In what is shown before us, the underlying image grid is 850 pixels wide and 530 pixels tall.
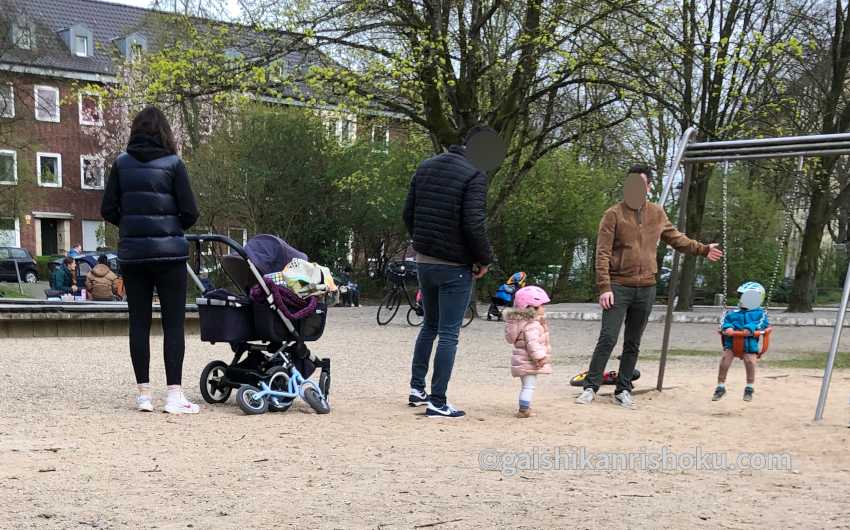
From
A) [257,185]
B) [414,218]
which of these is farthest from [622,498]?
[257,185]

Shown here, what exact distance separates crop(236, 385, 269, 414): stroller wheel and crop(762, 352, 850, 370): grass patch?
23.6 feet

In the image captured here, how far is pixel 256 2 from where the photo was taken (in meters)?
20.4

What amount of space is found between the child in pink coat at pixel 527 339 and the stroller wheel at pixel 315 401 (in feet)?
4.57

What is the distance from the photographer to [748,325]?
8.77m

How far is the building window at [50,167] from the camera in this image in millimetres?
48375

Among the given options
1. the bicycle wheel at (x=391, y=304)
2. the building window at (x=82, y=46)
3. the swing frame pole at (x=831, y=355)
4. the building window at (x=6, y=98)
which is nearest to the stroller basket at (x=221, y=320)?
the swing frame pole at (x=831, y=355)

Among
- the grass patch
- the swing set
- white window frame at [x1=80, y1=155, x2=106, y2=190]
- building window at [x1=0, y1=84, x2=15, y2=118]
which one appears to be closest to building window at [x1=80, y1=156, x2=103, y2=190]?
white window frame at [x1=80, y1=155, x2=106, y2=190]

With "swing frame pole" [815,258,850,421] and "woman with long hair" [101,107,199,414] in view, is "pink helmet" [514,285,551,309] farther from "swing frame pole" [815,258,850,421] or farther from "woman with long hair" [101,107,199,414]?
"woman with long hair" [101,107,199,414]

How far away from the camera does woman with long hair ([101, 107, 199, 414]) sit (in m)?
7.04

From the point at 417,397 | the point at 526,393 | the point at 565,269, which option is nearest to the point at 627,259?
the point at 526,393

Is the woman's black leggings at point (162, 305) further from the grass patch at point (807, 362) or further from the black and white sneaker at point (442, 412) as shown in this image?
the grass patch at point (807, 362)

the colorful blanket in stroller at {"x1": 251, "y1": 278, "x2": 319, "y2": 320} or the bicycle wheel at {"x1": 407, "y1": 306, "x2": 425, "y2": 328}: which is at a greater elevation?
the colorful blanket in stroller at {"x1": 251, "y1": 278, "x2": 319, "y2": 320}

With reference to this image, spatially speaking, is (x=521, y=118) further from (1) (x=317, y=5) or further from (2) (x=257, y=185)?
(2) (x=257, y=185)

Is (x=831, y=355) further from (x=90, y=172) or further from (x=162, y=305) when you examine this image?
(x=90, y=172)
